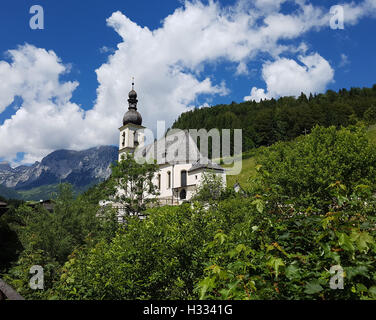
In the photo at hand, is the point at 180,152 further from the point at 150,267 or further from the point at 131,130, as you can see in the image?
the point at 150,267

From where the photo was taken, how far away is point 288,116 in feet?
358

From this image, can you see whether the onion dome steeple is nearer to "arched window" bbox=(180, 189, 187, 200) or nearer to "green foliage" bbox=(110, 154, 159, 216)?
"arched window" bbox=(180, 189, 187, 200)

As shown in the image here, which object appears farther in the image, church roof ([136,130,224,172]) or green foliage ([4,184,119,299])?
church roof ([136,130,224,172])

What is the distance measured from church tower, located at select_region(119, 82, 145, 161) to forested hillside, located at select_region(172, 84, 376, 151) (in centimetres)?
5069

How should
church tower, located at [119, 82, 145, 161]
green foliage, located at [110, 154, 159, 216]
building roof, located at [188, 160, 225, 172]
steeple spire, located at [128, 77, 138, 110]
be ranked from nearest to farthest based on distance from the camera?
green foliage, located at [110, 154, 159, 216], building roof, located at [188, 160, 225, 172], church tower, located at [119, 82, 145, 161], steeple spire, located at [128, 77, 138, 110]

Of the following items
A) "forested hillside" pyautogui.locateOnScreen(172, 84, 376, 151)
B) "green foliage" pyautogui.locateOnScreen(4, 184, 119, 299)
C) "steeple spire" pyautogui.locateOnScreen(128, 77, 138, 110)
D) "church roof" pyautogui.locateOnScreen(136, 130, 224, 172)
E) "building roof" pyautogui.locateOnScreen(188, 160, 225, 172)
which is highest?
"forested hillside" pyautogui.locateOnScreen(172, 84, 376, 151)

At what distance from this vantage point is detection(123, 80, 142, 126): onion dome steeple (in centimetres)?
6189

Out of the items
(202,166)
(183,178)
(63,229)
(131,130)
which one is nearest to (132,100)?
(131,130)

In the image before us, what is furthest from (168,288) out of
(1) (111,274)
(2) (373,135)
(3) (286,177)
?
(2) (373,135)

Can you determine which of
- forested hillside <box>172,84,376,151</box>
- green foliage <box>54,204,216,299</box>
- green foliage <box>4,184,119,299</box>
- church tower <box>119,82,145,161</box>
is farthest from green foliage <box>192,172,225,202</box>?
forested hillside <box>172,84,376,151</box>

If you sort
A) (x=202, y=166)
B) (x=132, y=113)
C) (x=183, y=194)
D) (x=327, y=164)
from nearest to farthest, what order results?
(x=327, y=164) → (x=202, y=166) → (x=183, y=194) → (x=132, y=113)

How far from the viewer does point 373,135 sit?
181 feet

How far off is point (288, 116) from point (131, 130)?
71.8 meters
